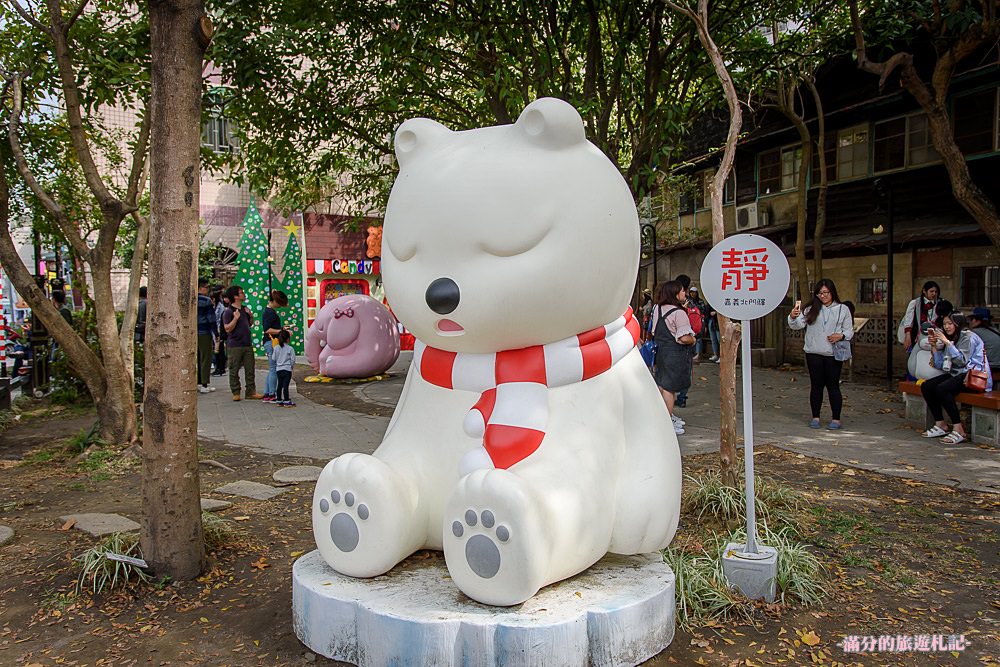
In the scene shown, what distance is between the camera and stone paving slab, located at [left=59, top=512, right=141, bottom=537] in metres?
4.66

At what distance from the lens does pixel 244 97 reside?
26.7 feet

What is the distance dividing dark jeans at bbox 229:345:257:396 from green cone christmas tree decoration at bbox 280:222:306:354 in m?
6.29

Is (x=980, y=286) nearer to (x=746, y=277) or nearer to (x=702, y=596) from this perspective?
(x=746, y=277)

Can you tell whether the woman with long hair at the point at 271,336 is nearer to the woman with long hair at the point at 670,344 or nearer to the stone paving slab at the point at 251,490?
the stone paving slab at the point at 251,490

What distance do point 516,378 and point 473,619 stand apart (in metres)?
0.95

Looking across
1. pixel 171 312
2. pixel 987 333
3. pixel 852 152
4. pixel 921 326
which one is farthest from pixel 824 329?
pixel 852 152

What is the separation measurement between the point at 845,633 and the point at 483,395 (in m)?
2.01

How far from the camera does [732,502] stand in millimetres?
4637

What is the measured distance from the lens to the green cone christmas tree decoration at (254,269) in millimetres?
15719

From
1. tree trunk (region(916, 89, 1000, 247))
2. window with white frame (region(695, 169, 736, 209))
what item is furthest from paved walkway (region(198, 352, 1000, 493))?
window with white frame (region(695, 169, 736, 209))

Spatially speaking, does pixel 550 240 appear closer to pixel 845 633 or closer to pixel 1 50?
pixel 845 633

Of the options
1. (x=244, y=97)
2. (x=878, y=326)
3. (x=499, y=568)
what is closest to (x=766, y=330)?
(x=878, y=326)

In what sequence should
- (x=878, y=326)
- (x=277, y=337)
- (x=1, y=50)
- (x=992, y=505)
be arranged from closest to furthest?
1. (x=992, y=505)
2. (x=1, y=50)
3. (x=277, y=337)
4. (x=878, y=326)

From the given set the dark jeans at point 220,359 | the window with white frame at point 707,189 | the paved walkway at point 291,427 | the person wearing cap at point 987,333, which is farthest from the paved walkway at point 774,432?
the window with white frame at point 707,189
